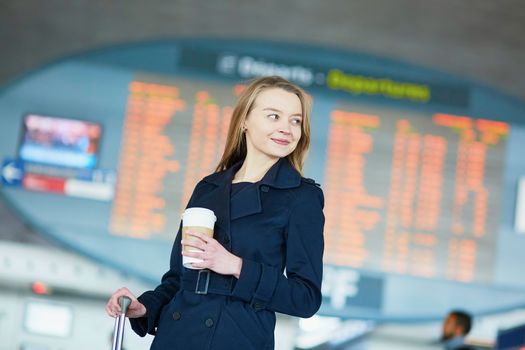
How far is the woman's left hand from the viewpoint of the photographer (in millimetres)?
1191

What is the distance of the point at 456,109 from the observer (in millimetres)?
3748

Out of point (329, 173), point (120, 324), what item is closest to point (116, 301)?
point (120, 324)

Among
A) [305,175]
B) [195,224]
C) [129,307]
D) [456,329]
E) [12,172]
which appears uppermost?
[305,175]

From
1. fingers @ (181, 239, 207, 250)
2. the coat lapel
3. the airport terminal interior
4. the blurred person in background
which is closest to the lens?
fingers @ (181, 239, 207, 250)

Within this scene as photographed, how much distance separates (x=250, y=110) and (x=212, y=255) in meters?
0.28

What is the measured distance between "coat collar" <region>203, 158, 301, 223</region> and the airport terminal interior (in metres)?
2.20

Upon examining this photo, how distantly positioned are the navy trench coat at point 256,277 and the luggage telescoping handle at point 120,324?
0.22ft

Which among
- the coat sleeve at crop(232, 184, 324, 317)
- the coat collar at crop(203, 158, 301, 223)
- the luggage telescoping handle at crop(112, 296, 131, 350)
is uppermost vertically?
the coat collar at crop(203, 158, 301, 223)

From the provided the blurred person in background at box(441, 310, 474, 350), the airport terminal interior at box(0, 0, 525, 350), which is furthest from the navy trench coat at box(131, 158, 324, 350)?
the airport terminal interior at box(0, 0, 525, 350)

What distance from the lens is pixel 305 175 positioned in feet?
11.7

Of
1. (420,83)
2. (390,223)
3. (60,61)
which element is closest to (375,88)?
(420,83)

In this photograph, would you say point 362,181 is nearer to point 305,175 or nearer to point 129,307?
point 305,175

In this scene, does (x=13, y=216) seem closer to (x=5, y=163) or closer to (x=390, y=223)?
(x=5, y=163)

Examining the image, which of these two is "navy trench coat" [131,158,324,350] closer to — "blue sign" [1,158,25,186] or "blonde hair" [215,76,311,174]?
"blonde hair" [215,76,311,174]
